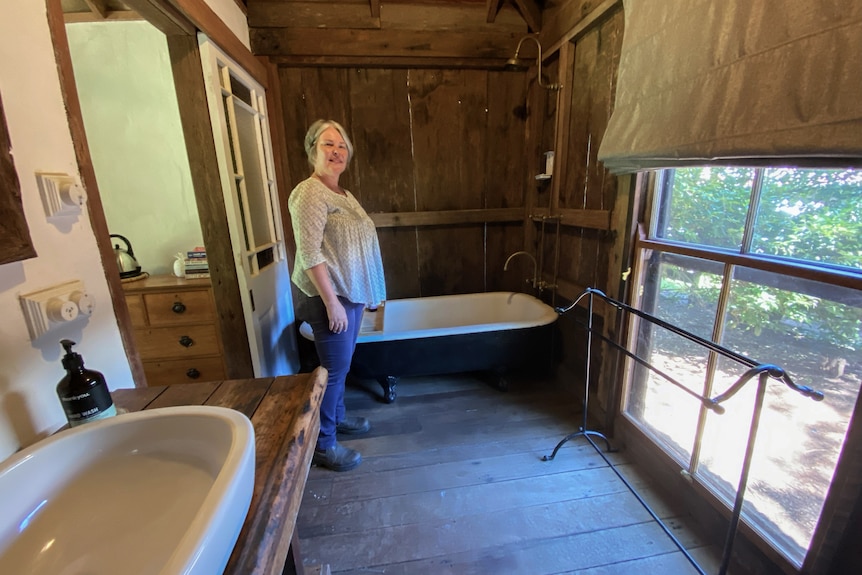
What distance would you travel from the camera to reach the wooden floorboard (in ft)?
4.28

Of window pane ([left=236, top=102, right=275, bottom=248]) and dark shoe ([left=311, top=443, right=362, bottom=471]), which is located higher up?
window pane ([left=236, top=102, right=275, bottom=248])

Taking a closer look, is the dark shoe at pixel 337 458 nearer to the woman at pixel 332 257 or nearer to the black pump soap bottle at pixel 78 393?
the woman at pixel 332 257

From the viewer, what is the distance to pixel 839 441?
99 centimetres

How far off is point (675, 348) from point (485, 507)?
1.05 meters

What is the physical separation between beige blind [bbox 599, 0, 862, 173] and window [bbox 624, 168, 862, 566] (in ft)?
0.67

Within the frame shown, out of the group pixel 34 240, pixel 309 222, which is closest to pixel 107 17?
pixel 309 222

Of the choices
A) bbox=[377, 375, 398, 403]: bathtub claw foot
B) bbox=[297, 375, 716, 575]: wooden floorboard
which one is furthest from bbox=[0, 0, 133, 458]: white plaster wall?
bbox=[377, 375, 398, 403]: bathtub claw foot

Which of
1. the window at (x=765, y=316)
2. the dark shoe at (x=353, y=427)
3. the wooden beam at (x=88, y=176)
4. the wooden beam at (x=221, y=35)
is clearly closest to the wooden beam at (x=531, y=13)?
the window at (x=765, y=316)

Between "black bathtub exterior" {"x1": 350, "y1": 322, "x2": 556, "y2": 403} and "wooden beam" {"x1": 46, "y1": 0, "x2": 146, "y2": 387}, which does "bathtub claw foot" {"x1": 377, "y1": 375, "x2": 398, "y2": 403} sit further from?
"wooden beam" {"x1": 46, "y1": 0, "x2": 146, "y2": 387}

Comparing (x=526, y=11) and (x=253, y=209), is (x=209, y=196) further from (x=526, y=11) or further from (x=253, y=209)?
(x=526, y=11)

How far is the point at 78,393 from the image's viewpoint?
679 millimetres

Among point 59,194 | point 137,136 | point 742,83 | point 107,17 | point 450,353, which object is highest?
point 107,17

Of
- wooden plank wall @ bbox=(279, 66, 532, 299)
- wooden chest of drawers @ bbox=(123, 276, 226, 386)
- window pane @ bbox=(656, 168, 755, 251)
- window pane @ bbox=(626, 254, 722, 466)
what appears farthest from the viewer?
wooden plank wall @ bbox=(279, 66, 532, 299)

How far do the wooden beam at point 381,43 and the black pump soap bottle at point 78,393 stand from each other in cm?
230
